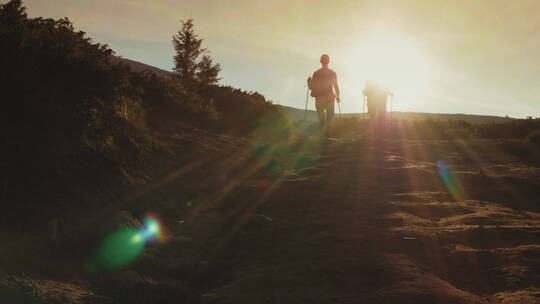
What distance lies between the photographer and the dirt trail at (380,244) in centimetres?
459

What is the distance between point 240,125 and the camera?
1881 cm

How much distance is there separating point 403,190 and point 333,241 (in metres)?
3.31

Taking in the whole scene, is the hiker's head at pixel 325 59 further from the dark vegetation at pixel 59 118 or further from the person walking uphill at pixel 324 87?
the dark vegetation at pixel 59 118

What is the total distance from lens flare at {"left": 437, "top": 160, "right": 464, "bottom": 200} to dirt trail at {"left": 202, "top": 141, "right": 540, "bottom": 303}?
6 centimetres

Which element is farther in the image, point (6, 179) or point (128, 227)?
point (128, 227)

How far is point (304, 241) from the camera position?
6.11m

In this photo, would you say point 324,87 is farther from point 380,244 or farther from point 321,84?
point 380,244

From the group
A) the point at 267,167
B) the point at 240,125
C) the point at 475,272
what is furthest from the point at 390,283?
the point at 240,125

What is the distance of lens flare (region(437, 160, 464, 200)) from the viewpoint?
28.8 ft

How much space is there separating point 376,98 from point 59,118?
1766 centimetres

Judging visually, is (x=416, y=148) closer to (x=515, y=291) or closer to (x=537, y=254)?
(x=537, y=254)

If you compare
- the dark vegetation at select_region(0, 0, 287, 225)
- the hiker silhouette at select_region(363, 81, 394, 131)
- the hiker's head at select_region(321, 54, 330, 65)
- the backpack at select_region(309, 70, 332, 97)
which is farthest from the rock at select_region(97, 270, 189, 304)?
the hiker silhouette at select_region(363, 81, 394, 131)

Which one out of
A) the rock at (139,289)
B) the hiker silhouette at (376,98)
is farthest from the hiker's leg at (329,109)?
the rock at (139,289)

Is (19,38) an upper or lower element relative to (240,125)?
upper
